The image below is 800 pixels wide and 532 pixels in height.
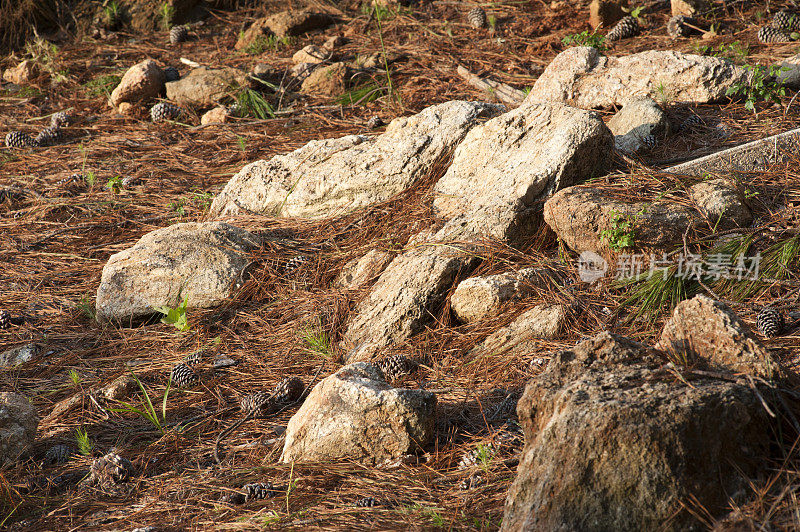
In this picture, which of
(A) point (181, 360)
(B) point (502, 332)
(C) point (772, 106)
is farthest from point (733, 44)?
(A) point (181, 360)

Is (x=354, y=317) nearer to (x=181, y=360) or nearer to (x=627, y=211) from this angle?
(x=181, y=360)

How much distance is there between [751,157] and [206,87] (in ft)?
14.7

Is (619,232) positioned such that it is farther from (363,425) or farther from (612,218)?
(363,425)

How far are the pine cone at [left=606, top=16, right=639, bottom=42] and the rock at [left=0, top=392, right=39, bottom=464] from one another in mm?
4970

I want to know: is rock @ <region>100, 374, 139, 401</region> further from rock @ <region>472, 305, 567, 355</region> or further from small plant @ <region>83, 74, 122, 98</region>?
small plant @ <region>83, 74, 122, 98</region>

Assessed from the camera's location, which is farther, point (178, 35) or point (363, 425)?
point (178, 35)

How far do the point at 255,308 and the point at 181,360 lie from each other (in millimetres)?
474

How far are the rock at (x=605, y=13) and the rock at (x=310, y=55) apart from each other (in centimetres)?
244

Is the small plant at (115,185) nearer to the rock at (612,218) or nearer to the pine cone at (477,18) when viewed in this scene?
the rock at (612,218)

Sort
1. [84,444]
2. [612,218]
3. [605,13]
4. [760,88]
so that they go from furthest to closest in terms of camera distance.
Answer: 1. [605,13]
2. [760,88]
3. [612,218]
4. [84,444]

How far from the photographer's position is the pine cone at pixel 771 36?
15.5ft

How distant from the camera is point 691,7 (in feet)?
17.4

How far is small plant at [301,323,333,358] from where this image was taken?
2945 mm

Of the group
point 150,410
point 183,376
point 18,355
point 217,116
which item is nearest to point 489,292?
point 183,376
